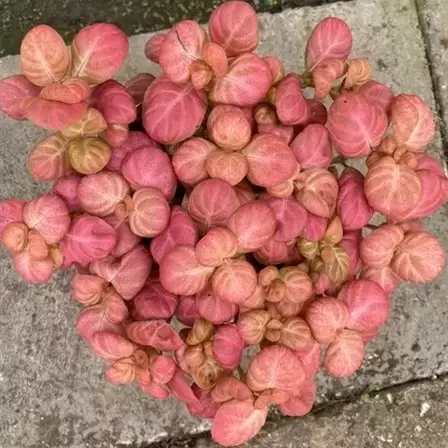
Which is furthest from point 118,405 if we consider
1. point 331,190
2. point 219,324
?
point 331,190

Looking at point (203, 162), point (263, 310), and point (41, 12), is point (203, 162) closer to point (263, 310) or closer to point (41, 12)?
point (263, 310)

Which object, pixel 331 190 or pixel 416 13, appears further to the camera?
pixel 416 13

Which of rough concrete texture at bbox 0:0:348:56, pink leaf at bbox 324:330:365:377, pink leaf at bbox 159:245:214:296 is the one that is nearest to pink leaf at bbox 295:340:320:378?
pink leaf at bbox 324:330:365:377

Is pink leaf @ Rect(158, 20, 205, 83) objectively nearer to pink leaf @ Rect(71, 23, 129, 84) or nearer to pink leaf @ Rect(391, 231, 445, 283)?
pink leaf @ Rect(71, 23, 129, 84)

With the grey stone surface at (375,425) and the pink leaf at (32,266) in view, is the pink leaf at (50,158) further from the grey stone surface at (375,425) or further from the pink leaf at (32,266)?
the grey stone surface at (375,425)

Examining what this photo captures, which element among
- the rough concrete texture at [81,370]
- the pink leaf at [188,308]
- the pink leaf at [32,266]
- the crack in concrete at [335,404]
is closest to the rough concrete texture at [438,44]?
the rough concrete texture at [81,370]
